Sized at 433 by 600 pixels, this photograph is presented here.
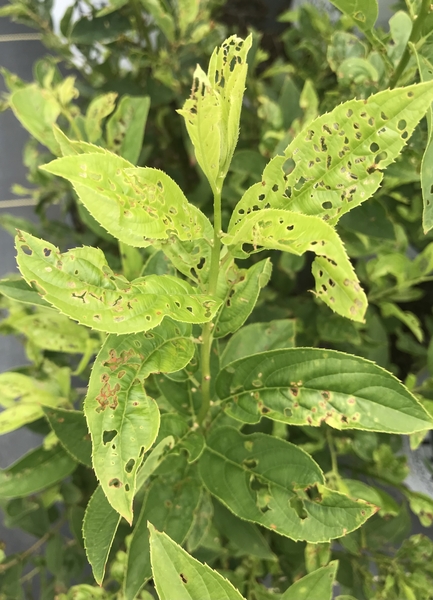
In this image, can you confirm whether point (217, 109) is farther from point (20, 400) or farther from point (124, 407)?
point (20, 400)

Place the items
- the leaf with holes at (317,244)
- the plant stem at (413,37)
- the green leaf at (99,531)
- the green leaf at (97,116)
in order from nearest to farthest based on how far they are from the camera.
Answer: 1. the leaf with holes at (317,244)
2. the green leaf at (99,531)
3. the plant stem at (413,37)
4. the green leaf at (97,116)

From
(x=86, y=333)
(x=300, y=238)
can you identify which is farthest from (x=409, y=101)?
(x=86, y=333)

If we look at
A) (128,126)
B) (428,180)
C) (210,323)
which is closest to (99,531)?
(210,323)

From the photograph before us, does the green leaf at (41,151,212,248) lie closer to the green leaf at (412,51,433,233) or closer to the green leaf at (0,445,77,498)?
the green leaf at (412,51,433,233)

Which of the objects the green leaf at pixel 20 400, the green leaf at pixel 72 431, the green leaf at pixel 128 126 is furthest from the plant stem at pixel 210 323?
the green leaf at pixel 128 126

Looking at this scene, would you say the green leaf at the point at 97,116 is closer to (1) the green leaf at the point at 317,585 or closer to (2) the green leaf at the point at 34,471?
(2) the green leaf at the point at 34,471

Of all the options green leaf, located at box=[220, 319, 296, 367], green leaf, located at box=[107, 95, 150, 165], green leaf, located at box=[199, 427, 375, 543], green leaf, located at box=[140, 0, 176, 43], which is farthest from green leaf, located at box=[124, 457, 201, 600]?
green leaf, located at box=[140, 0, 176, 43]

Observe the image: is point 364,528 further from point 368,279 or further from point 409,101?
point 409,101
